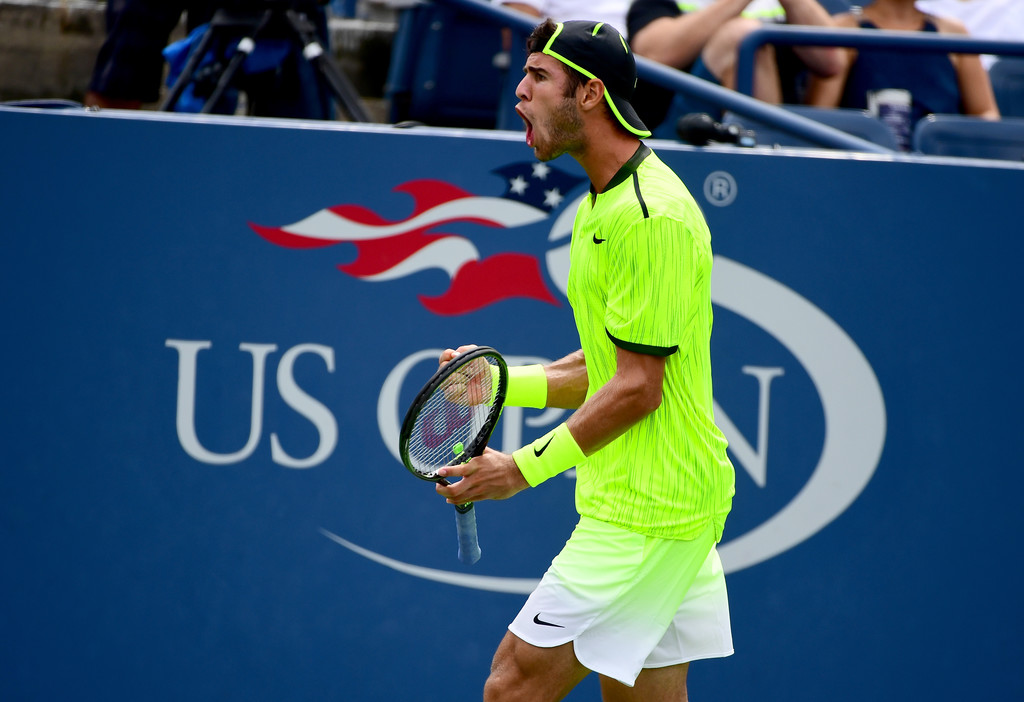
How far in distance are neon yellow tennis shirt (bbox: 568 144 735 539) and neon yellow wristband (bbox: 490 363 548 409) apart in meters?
0.17

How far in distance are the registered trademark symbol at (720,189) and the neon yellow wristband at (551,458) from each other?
143cm

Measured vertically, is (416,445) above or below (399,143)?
below

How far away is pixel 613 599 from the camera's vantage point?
2.66 metres

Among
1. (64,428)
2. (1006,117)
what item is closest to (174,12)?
(64,428)

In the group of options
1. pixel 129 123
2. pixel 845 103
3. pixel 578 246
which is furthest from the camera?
pixel 845 103

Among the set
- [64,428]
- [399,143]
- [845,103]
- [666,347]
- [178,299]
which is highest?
[845,103]

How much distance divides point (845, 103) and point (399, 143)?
7.48 ft

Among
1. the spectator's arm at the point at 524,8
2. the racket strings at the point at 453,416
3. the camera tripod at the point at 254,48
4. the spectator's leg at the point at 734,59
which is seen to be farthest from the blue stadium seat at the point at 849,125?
the racket strings at the point at 453,416

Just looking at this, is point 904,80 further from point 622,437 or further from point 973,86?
point 622,437

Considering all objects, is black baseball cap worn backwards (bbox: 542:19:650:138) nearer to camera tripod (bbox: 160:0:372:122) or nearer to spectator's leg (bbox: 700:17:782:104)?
camera tripod (bbox: 160:0:372:122)

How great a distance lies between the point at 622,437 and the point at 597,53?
0.86 metres

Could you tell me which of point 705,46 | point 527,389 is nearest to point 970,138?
point 705,46

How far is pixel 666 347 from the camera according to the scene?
99.0 inches

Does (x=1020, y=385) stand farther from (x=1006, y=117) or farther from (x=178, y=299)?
(x=178, y=299)
